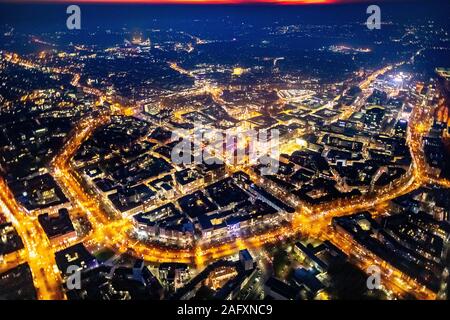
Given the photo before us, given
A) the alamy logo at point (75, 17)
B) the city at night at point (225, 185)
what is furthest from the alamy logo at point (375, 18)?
the alamy logo at point (75, 17)

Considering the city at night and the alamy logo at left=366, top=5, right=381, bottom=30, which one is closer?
the city at night

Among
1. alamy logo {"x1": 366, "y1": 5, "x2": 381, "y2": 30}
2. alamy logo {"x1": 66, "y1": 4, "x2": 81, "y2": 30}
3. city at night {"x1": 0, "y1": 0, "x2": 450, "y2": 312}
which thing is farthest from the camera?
alamy logo {"x1": 366, "y1": 5, "x2": 381, "y2": 30}

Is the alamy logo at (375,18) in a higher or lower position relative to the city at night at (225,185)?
higher

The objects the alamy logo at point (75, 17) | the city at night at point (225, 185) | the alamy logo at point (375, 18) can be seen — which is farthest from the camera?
the alamy logo at point (375, 18)

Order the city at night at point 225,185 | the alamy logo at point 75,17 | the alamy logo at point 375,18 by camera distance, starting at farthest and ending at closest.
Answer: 1. the alamy logo at point 375,18
2. the alamy logo at point 75,17
3. the city at night at point 225,185

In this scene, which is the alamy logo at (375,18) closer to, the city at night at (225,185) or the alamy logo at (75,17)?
the city at night at (225,185)

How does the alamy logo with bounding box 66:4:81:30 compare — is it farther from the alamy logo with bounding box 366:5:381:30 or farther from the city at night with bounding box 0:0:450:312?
the alamy logo with bounding box 366:5:381:30

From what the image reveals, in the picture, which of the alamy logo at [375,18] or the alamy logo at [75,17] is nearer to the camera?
the alamy logo at [75,17]

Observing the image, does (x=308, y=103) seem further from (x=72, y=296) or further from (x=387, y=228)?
(x=72, y=296)

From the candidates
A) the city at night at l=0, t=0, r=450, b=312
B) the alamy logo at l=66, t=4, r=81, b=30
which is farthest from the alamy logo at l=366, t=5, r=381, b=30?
the alamy logo at l=66, t=4, r=81, b=30
